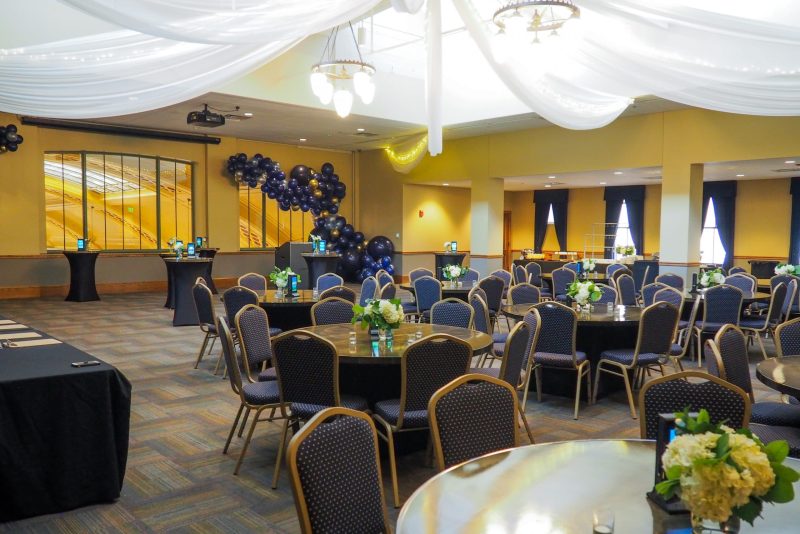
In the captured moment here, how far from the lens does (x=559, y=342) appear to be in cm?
547

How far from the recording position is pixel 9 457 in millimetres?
3242

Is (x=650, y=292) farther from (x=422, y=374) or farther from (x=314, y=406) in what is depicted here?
(x=314, y=406)

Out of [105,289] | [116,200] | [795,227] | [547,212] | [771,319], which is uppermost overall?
[547,212]

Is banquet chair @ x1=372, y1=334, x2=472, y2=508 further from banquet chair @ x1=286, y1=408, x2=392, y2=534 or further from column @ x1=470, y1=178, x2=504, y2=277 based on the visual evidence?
column @ x1=470, y1=178, x2=504, y2=277

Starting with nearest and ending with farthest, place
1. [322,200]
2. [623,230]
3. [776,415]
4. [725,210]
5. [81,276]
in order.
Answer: [776,415] → [81,276] → [322,200] → [725,210] → [623,230]

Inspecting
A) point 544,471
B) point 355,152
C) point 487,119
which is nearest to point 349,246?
point 355,152

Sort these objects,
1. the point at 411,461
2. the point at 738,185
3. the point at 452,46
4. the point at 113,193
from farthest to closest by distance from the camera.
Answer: the point at 738,185 < the point at 113,193 < the point at 452,46 < the point at 411,461

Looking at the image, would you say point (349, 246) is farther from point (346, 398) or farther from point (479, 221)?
point (346, 398)

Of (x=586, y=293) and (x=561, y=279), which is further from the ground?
(x=586, y=293)

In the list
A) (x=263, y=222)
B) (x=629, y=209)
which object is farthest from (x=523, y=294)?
(x=629, y=209)

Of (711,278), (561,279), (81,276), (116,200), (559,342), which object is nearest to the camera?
(559,342)

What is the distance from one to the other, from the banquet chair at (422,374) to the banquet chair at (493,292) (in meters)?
4.14

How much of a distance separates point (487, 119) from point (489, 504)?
464 inches

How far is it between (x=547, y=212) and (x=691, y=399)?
19625 mm
